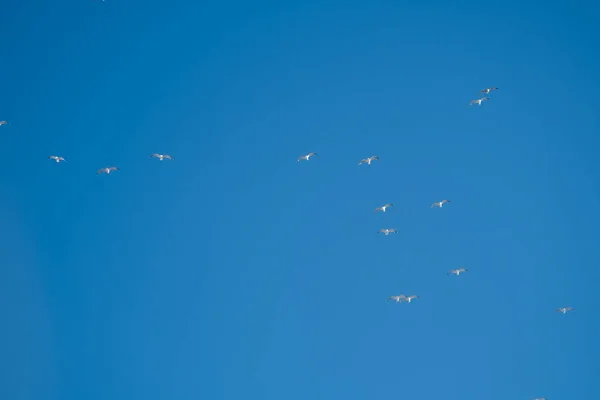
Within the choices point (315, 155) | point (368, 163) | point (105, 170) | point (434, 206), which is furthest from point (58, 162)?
point (434, 206)

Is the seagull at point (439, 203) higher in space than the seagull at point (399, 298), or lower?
higher

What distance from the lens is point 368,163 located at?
41.1 meters

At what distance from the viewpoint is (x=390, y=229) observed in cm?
4109

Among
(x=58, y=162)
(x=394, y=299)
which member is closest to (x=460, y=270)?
(x=394, y=299)

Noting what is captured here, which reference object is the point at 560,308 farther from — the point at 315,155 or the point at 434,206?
the point at 315,155

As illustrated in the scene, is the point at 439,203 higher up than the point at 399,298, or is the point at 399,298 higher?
the point at 439,203

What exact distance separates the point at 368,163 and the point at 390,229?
3352mm

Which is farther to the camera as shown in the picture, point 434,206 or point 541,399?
point 434,206

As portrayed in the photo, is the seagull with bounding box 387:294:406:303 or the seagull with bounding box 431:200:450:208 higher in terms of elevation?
the seagull with bounding box 431:200:450:208

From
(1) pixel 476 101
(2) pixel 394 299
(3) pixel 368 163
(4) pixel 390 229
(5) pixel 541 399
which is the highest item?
(1) pixel 476 101

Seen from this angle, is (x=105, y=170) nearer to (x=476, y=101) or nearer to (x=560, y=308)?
(x=476, y=101)

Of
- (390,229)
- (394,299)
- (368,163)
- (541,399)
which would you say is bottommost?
(541,399)

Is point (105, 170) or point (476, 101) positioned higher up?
point (476, 101)

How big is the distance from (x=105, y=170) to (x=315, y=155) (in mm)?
10470
